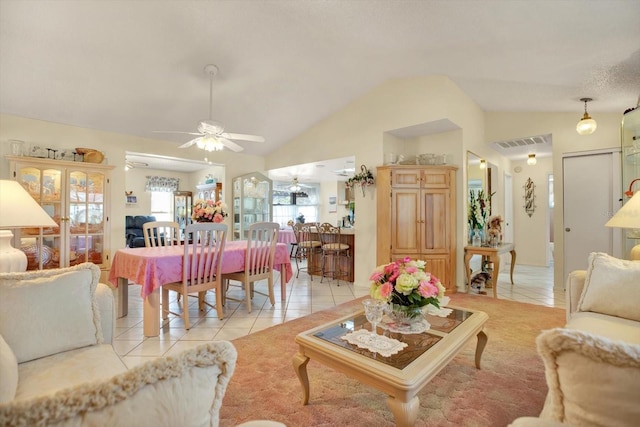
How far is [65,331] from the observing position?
1.47 m

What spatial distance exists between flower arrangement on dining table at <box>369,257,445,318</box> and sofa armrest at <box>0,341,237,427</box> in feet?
4.23

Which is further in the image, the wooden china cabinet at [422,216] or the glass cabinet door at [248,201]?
the glass cabinet door at [248,201]

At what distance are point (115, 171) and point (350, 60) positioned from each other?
3.76 metres

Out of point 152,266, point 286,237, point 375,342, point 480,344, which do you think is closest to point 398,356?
point 375,342

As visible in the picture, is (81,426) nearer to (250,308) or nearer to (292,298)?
(250,308)

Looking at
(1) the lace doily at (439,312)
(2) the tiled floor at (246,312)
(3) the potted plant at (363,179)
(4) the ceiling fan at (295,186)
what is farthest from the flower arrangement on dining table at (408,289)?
(4) the ceiling fan at (295,186)

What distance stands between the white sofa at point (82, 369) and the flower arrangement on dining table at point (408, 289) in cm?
129

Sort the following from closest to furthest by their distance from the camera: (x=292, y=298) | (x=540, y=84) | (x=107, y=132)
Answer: (x=540, y=84) → (x=292, y=298) → (x=107, y=132)

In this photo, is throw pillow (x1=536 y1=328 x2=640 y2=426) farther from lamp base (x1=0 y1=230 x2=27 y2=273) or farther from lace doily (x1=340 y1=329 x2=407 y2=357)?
lamp base (x1=0 y1=230 x2=27 y2=273)

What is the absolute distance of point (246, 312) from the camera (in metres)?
3.46

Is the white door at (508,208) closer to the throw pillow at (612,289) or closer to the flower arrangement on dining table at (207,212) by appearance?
the throw pillow at (612,289)

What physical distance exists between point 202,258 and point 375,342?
2061 mm

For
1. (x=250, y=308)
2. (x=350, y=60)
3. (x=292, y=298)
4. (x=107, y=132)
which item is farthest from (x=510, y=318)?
(x=107, y=132)

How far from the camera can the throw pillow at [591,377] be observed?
69 cm
